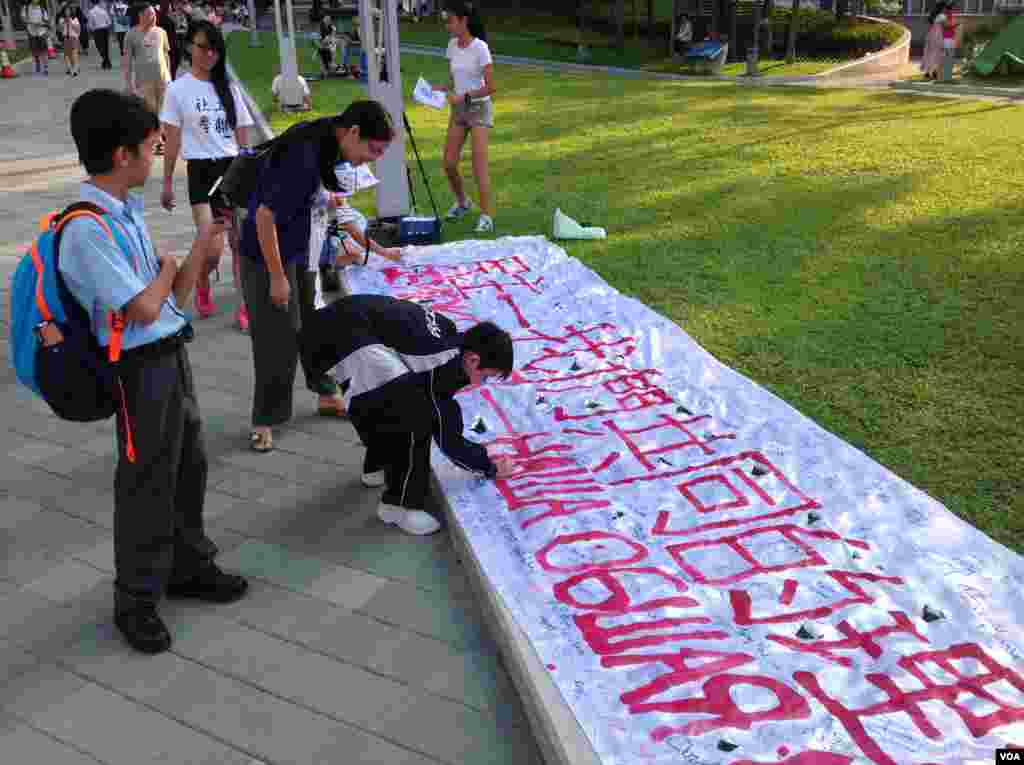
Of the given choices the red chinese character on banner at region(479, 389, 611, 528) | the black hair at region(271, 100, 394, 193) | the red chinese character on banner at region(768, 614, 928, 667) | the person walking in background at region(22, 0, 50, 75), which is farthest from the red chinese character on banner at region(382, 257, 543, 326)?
the person walking in background at region(22, 0, 50, 75)

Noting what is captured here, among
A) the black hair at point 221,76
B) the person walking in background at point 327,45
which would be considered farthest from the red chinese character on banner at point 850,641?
the person walking in background at point 327,45

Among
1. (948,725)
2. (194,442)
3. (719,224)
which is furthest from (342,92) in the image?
(948,725)

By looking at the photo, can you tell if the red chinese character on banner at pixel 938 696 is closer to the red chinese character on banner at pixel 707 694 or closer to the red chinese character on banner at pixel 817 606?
the red chinese character on banner at pixel 707 694

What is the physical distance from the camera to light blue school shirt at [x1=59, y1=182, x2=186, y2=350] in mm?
2676

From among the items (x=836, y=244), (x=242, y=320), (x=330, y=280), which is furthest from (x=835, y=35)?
(x=242, y=320)

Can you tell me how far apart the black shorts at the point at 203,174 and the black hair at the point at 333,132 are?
1.91m

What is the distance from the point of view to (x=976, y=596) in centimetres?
316

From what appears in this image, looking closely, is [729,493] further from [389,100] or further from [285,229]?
[389,100]

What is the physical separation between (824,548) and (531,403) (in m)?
1.72

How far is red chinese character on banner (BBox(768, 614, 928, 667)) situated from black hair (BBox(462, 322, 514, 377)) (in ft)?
4.27

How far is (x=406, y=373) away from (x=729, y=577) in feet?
4.54

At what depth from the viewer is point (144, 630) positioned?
316 cm

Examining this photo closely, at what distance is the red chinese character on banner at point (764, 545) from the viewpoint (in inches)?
131

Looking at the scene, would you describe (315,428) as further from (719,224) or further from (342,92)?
(342,92)
